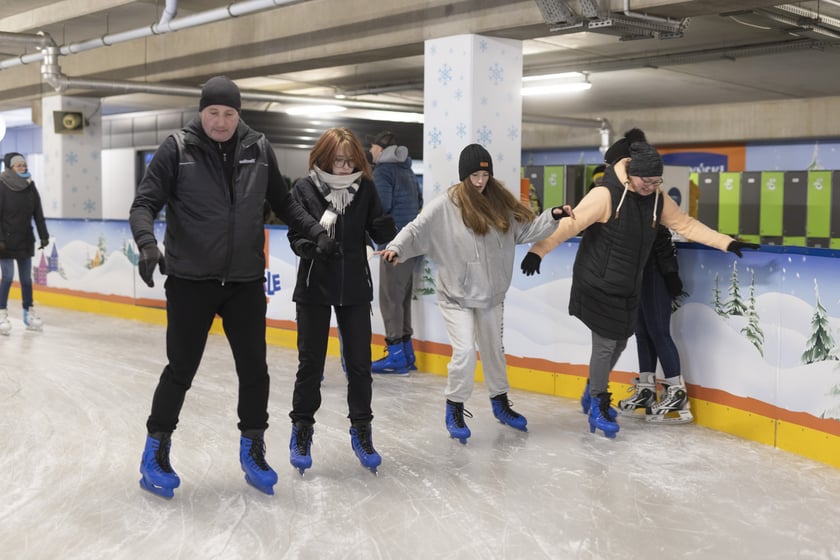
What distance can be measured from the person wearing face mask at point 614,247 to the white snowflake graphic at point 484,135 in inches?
76.9

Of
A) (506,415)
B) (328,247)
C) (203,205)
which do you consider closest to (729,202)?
(506,415)

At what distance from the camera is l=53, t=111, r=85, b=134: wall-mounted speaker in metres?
11.5

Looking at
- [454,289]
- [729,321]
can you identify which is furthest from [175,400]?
[729,321]

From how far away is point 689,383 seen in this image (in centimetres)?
509

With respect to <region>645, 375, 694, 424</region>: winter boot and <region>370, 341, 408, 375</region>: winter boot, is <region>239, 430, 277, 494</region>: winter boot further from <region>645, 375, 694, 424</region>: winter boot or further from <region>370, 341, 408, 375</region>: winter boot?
<region>370, 341, 408, 375</region>: winter boot

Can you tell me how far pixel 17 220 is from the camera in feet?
26.5

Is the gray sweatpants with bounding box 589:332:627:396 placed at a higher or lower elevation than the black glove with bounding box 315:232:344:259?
lower

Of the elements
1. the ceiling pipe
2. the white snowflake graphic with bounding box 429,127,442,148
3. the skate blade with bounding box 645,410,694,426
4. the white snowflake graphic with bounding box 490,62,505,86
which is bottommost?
the skate blade with bounding box 645,410,694,426

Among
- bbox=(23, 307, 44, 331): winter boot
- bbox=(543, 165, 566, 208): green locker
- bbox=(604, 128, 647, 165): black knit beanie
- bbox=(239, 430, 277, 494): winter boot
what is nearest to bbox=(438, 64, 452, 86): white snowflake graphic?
bbox=(604, 128, 647, 165): black knit beanie

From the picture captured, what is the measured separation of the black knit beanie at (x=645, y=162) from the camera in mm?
4453

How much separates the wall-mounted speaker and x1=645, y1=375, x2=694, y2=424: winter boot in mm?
8805

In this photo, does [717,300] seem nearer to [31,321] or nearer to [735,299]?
[735,299]

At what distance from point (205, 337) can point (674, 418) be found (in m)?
2.58

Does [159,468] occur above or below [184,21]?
below
